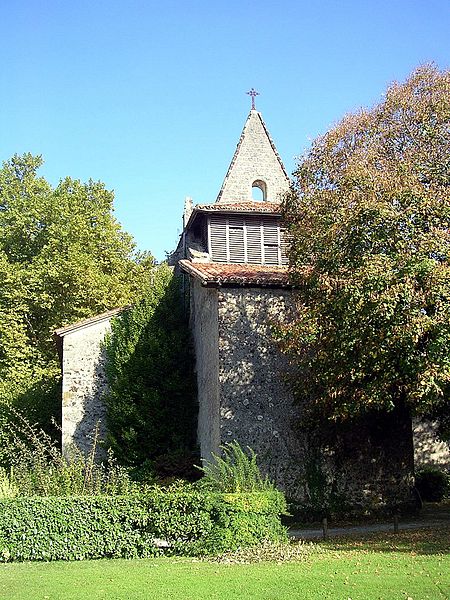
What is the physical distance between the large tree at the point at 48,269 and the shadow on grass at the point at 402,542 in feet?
53.9

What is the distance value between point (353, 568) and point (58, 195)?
89.3 ft

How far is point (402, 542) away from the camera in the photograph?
14.8 metres

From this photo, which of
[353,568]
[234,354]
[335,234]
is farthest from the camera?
[234,354]

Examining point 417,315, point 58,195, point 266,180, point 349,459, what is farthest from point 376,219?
point 58,195

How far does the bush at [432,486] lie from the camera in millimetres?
24938

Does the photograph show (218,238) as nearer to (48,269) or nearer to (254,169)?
(254,169)

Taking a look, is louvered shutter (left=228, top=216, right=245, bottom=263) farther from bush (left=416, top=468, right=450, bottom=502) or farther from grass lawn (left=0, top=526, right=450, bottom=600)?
grass lawn (left=0, top=526, right=450, bottom=600)

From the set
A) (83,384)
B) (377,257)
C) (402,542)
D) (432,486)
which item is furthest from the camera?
(83,384)

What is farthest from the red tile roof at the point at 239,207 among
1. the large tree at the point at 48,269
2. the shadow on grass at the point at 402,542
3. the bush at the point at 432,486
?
the shadow on grass at the point at 402,542

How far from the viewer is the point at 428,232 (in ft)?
49.2

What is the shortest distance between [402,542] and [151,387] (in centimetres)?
1118

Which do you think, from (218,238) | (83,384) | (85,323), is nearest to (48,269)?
(85,323)

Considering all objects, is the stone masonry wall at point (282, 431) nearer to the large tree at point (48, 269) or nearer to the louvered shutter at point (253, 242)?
the louvered shutter at point (253, 242)

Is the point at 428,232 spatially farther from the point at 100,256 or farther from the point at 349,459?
the point at 100,256
